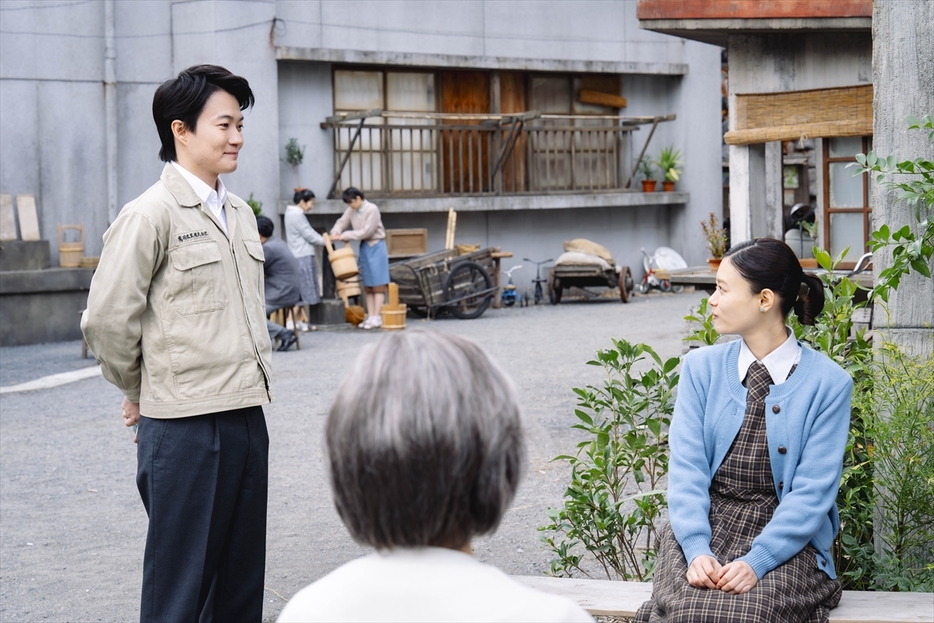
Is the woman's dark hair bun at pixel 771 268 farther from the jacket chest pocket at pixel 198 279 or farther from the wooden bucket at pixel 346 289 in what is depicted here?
the wooden bucket at pixel 346 289

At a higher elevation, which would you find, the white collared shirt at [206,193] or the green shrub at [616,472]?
the white collared shirt at [206,193]

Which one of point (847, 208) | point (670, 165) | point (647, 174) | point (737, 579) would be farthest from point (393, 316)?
point (737, 579)

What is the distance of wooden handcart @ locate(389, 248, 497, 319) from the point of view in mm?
15969

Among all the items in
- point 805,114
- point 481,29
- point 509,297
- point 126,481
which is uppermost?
point 481,29

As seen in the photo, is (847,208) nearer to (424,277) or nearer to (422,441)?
(422,441)

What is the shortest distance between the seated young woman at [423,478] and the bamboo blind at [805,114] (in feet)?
21.5

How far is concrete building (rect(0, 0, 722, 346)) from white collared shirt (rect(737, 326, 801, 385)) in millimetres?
13509

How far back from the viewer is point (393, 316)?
14.5m

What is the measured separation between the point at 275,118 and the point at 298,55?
97 cm

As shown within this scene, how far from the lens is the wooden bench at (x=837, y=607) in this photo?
3.09 metres

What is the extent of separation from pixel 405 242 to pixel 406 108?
224cm

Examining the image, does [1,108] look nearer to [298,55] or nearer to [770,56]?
[298,55]

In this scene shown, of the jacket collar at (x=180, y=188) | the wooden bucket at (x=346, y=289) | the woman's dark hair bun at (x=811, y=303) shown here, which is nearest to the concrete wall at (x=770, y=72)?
the woman's dark hair bun at (x=811, y=303)

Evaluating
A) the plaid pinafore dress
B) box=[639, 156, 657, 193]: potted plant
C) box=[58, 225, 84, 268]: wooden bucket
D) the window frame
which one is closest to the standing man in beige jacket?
the plaid pinafore dress
